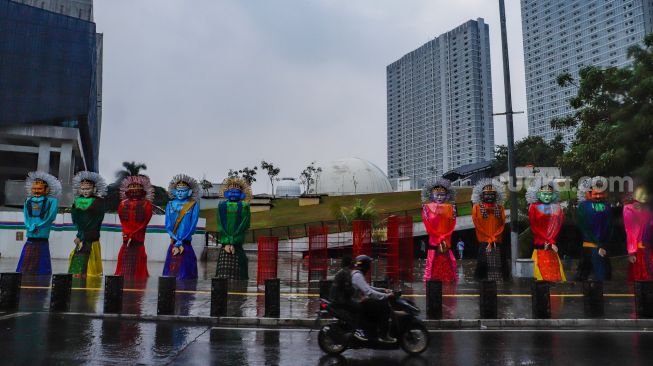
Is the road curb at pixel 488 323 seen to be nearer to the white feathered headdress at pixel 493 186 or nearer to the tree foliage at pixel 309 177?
the white feathered headdress at pixel 493 186

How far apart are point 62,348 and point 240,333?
2.72m

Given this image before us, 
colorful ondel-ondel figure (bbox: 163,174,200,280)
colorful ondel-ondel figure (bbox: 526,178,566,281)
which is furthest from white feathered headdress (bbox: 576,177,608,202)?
colorful ondel-ondel figure (bbox: 163,174,200,280)

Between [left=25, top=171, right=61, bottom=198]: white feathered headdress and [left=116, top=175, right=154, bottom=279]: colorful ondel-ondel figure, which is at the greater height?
[left=25, top=171, right=61, bottom=198]: white feathered headdress

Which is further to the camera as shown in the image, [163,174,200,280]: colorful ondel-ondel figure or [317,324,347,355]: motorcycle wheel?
[163,174,200,280]: colorful ondel-ondel figure

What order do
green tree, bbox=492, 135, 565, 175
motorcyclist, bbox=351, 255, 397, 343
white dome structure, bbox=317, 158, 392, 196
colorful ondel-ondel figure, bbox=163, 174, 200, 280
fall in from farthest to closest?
white dome structure, bbox=317, 158, 392, 196
green tree, bbox=492, 135, 565, 175
colorful ondel-ondel figure, bbox=163, 174, 200, 280
motorcyclist, bbox=351, 255, 397, 343

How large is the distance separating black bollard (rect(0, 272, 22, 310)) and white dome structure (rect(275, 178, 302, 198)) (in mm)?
88466

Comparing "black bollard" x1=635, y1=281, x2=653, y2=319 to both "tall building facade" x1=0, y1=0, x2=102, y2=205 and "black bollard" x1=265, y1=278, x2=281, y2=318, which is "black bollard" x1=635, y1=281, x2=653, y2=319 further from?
"tall building facade" x1=0, y1=0, x2=102, y2=205

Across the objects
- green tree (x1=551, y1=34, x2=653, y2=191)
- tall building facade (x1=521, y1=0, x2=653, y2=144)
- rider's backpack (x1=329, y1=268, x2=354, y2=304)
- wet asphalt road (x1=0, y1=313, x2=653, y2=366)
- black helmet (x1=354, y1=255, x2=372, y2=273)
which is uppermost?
tall building facade (x1=521, y1=0, x2=653, y2=144)

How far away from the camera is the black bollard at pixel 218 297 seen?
9.68 metres

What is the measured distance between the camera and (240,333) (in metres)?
8.46

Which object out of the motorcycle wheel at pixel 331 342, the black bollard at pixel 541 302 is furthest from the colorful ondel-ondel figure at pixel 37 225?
the black bollard at pixel 541 302

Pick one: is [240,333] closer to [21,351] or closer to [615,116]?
[21,351]

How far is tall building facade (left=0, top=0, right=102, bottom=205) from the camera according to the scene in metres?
47.8

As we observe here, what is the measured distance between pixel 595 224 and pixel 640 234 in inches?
48.8
